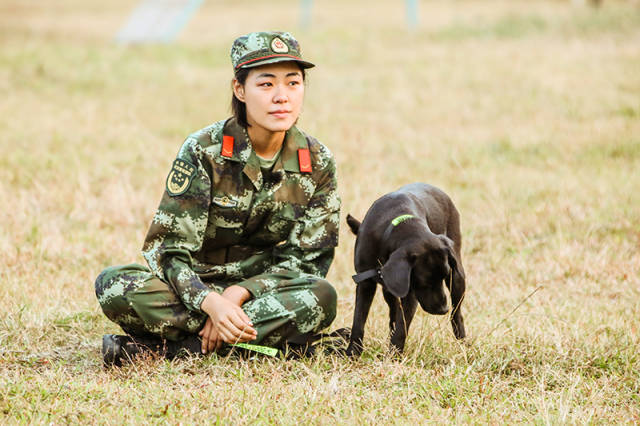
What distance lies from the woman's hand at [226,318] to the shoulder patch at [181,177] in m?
0.53

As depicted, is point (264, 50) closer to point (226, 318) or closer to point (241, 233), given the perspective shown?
point (241, 233)

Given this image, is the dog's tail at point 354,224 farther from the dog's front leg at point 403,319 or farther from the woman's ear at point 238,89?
the woman's ear at point 238,89

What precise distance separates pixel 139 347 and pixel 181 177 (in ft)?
2.72

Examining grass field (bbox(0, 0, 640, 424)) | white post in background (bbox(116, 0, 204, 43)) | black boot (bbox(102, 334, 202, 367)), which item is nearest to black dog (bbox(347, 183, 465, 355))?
grass field (bbox(0, 0, 640, 424))

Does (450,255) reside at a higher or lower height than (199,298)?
higher

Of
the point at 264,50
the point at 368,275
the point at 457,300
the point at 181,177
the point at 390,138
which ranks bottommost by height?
the point at 390,138

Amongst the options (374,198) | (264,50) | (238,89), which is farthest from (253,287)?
(374,198)

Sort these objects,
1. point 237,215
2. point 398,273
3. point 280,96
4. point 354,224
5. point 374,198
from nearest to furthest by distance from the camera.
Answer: point 398,273 → point 280,96 → point 237,215 → point 354,224 → point 374,198

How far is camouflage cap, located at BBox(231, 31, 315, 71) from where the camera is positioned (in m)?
3.81

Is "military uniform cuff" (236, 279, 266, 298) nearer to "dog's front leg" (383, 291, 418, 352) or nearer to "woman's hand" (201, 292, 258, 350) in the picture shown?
"woman's hand" (201, 292, 258, 350)

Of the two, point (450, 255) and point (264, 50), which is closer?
point (450, 255)

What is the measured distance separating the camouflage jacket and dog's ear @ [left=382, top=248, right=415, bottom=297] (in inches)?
27.7

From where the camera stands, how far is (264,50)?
3820mm

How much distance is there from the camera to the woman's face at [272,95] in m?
3.88
